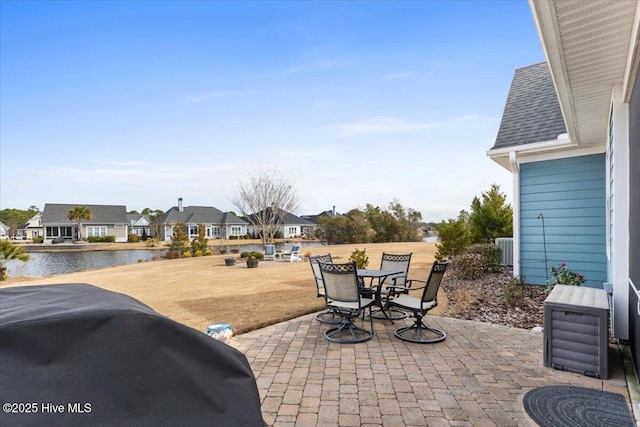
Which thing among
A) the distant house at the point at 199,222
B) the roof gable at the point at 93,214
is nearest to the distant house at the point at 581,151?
the distant house at the point at 199,222

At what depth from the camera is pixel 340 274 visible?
15.1 feet

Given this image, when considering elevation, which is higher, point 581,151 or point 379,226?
point 581,151

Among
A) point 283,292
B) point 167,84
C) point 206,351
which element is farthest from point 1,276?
point 206,351

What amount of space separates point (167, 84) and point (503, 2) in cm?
1022

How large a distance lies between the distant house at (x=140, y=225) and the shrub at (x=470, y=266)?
148ft

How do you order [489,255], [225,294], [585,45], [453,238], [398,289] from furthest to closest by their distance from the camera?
[453,238], [489,255], [225,294], [398,289], [585,45]

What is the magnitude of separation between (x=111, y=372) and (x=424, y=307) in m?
4.14

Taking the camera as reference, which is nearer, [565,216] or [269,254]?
[565,216]

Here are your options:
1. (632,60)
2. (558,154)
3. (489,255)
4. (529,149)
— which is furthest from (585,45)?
(489,255)

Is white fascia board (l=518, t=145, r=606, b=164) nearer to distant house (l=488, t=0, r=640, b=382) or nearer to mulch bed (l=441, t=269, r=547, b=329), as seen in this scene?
distant house (l=488, t=0, r=640, b=382)

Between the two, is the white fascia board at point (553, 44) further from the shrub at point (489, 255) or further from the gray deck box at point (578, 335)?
the shrub at point (489, 255)

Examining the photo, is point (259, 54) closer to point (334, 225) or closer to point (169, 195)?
point (334, 225)

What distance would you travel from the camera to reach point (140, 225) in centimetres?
4803

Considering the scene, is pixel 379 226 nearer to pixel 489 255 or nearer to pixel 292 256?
pixel 292 256
